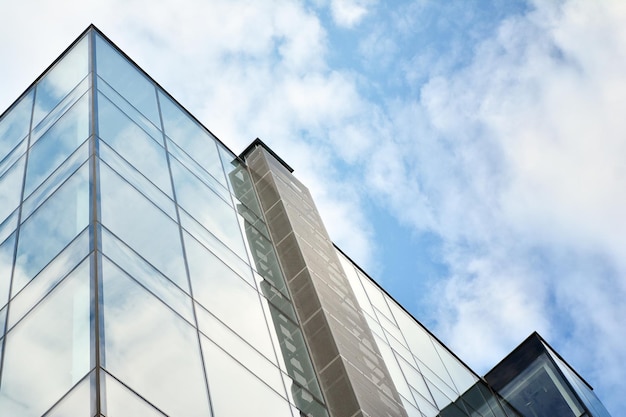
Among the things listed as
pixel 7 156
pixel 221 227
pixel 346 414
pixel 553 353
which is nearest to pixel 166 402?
pixel 346 414

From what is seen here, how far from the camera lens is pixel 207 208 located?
69.5 feet

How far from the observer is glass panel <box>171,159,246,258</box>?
2030 cm

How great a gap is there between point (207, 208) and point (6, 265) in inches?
237

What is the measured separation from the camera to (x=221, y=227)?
20.9 meters

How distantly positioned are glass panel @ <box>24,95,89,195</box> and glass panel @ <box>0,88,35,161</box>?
7.49 ft

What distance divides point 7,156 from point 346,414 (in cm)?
1175

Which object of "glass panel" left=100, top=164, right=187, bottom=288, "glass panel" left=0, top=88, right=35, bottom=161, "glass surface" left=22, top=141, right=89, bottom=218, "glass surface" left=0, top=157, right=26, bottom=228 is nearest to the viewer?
"glass panel" left=100, top=164, right=187, bottom=288

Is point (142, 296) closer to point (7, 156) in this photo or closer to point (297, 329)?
point (297, 329)

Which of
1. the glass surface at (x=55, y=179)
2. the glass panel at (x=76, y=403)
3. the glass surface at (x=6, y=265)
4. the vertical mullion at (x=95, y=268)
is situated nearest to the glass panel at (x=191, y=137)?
the vertical mullion at (x=95, y=268)

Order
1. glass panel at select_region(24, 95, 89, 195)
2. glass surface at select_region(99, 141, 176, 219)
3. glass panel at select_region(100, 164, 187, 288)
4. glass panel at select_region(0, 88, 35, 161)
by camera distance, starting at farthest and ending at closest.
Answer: glass panel at select_region(0, 88, 35, 161), glass panel at select_region(24, 95, 89, 195), glass surface at select_region(99, 141, 176, 219), glass panel at select_region(100, 164, 187, 288)

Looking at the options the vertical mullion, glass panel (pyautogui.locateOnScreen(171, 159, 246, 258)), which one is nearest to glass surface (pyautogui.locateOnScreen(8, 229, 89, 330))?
the vertical mullion

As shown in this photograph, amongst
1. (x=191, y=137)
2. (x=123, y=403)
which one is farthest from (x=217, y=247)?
(x=123, y=403)

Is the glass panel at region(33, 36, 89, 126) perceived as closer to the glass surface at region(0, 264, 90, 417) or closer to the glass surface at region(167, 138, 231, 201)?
the glass surface at region(167, 138, 231, 201)

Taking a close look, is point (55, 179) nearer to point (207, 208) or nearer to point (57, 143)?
point (57, 143)
